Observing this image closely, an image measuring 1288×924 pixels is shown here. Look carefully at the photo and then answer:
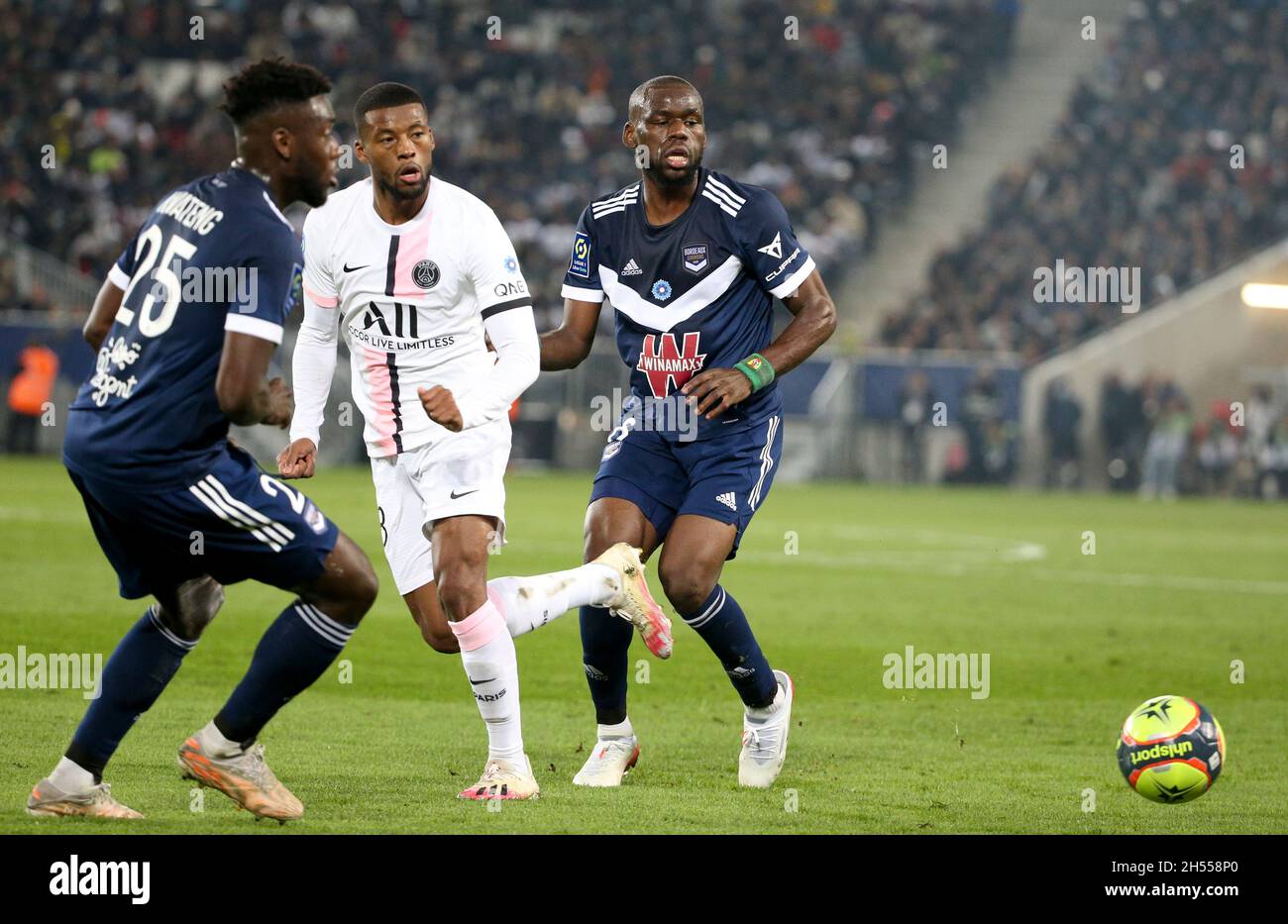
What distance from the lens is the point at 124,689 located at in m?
5.50

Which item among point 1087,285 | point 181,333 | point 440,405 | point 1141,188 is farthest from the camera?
point 1141,188

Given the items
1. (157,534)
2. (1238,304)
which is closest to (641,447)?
(157,534)

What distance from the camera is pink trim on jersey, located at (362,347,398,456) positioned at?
6.36 m

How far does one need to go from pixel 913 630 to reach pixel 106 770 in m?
6.47

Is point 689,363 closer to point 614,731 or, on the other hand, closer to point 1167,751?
point 614,731

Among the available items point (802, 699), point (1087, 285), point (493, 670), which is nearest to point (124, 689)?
point (493, 670)

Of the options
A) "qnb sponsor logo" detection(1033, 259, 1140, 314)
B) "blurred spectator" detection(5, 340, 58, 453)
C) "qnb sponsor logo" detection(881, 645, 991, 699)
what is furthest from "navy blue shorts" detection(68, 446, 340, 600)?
"qnb sponsor logo" detection(1033, 259, 1140, 314)

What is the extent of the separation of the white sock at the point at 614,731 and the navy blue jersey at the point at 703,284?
3.93 feet

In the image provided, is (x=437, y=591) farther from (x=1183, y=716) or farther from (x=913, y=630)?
(x=913, y=630)

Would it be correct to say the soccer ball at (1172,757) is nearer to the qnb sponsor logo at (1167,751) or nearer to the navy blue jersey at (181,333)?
the qnb sponsor logo at (1167,751)

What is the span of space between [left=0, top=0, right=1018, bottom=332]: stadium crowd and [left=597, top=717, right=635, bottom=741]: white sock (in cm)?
2209

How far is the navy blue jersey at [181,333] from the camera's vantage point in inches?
199

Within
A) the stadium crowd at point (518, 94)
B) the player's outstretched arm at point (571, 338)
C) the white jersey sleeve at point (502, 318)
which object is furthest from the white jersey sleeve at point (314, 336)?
the stadium crowd at point (518, 94)

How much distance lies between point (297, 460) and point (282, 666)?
0.99m
